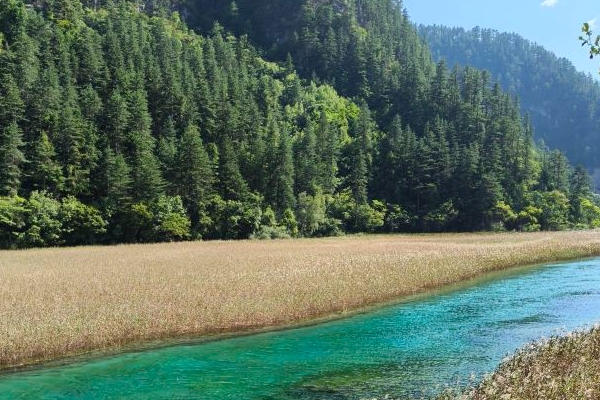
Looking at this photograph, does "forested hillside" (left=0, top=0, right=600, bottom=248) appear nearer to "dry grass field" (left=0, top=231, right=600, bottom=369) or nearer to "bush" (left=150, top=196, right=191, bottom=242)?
"bush" (left=150, top=196, right=191, bottom=242)

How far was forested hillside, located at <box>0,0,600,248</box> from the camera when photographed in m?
77.1

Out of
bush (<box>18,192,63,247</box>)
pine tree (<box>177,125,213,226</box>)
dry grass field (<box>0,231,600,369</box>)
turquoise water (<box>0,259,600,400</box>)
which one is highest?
pine tree (<box>177,125,213,226</box>)

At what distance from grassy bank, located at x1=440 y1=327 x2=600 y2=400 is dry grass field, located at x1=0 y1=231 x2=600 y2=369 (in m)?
13.4

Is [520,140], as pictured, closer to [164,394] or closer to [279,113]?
[279,113]

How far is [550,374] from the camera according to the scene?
39.9ft

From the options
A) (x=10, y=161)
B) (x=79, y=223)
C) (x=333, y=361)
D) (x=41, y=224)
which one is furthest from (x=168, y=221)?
(x=333, y=361)

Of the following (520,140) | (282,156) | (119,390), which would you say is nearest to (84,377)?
(119,390)

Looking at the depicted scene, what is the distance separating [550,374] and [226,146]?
281ft

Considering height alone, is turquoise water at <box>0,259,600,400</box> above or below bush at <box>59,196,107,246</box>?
below

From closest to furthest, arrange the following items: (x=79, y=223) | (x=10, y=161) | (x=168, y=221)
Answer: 1. (x=79, y=223)
2. (x=10, y=161)
3. (x=168, y=221)

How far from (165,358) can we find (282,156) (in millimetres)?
80469

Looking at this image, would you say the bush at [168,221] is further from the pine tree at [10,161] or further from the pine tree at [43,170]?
the pine tree at [10,161]

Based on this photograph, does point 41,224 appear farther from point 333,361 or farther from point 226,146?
point 333,361

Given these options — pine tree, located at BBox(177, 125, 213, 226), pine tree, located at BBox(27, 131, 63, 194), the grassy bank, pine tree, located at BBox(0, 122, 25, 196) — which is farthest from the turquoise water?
pine tree, located at BBox(27, 131, 63, 194)
